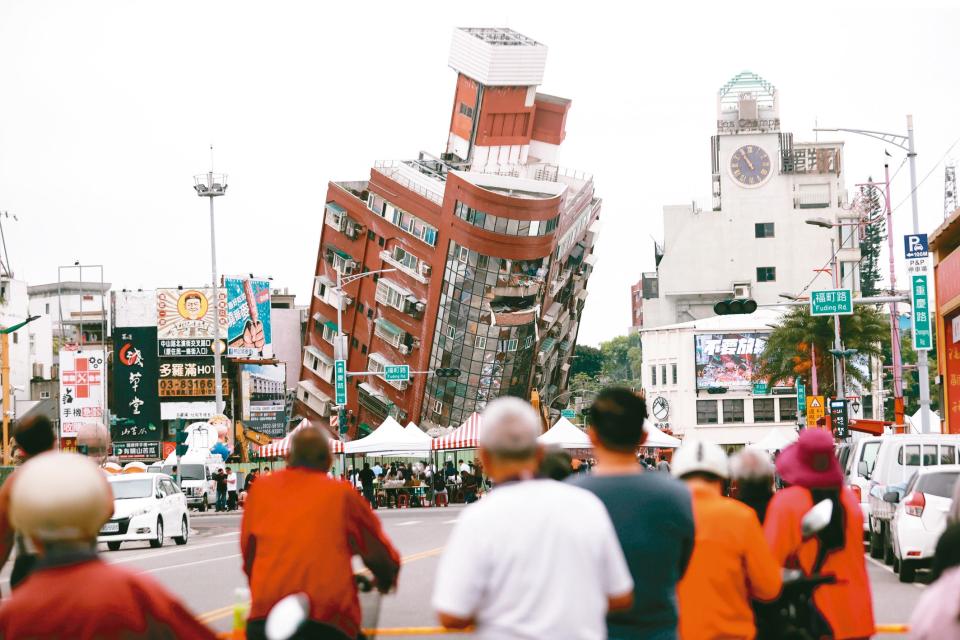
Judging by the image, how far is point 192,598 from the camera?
16969mm

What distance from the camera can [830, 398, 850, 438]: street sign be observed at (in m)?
48.3

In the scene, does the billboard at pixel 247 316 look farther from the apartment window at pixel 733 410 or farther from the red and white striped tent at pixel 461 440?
the red and white striped tent at pixel 461 440

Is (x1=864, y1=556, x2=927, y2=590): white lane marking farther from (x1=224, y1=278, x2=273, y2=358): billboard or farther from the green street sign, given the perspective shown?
(x1=224, y1=278, x2=273, y2=358): billboard

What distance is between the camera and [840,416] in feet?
160

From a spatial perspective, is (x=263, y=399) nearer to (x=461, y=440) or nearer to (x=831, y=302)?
(x=461, y=440)

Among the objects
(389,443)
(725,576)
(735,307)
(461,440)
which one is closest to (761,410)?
(461,440)

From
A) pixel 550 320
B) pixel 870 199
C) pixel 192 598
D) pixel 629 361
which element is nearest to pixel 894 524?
pixel 192 598

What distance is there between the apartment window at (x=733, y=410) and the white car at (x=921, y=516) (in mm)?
85613

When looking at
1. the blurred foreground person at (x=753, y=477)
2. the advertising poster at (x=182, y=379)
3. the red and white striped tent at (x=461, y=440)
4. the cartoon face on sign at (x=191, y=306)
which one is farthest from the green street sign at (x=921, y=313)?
the cartoon face on sign at (x=191, y=306)

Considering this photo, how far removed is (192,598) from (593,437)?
12.2 metres

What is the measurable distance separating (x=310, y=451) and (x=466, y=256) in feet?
252

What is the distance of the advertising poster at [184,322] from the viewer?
10012cm

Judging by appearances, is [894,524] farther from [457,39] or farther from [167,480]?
[457,39]

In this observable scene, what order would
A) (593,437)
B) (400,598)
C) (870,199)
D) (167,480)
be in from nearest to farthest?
(593,437) < (400,598) < (167,480) < (870,199)
